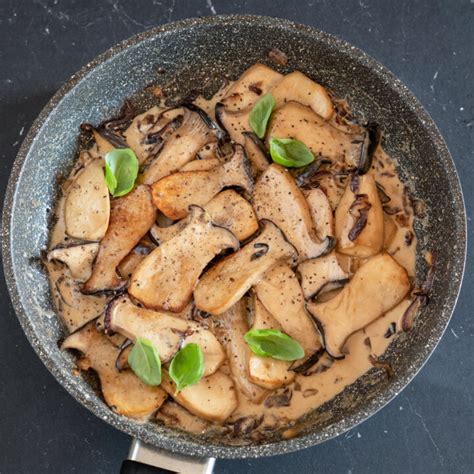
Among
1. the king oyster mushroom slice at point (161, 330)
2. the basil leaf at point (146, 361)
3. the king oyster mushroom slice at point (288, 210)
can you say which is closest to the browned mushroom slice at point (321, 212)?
the king oyster mushroom slice at point (288, 210)

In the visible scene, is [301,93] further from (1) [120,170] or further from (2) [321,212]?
(1) [120,170]

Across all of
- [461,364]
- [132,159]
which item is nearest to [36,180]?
[132,159]

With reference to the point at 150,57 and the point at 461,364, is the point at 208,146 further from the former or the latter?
the point at 461,364

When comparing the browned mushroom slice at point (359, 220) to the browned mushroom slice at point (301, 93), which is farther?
the browned mushroom slice at point (301, 93)

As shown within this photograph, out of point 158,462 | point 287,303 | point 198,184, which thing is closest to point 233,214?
point 198,184

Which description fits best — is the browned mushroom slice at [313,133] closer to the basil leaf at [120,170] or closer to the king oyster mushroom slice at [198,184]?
the king oyster mushroom slice at [198,184]

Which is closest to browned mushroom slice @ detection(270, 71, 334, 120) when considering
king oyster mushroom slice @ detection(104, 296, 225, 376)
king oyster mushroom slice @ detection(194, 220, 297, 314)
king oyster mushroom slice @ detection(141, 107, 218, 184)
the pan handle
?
king oyster mushroom slice @ detection(141, 107, 218, 184)

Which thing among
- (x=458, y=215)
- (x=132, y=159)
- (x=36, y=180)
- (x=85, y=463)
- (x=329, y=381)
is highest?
(x=458, y=215)
